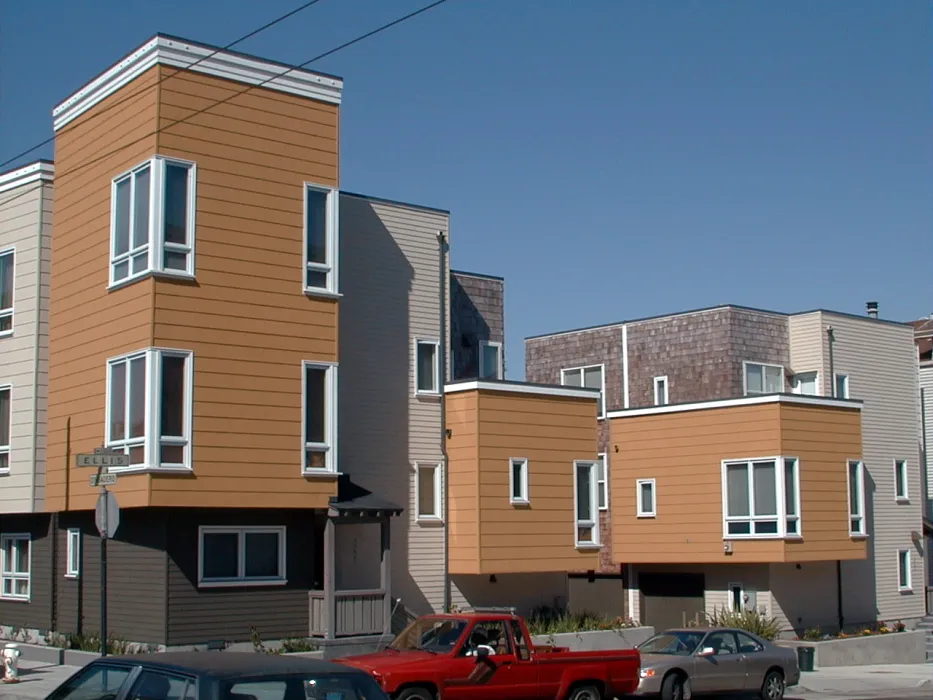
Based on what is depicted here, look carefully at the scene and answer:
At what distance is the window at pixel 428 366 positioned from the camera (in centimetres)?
2877

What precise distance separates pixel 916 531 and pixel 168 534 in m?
25.0

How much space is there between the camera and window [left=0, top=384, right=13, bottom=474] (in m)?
26.6

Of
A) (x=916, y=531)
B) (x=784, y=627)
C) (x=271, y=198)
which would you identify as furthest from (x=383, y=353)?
(x=916, y=531)

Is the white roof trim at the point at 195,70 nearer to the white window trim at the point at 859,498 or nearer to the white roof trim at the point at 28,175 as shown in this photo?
the white roof trim at the point at 28,175

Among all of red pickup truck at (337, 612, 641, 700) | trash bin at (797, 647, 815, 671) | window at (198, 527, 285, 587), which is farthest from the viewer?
trash bin at (797, 647, 815, 671)

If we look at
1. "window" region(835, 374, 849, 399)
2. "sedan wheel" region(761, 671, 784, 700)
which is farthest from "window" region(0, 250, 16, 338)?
"window" region(835, 374, 849, 399)

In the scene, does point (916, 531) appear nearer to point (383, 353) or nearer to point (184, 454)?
point (383, 353)

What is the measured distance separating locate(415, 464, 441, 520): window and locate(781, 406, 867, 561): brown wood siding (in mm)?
9165

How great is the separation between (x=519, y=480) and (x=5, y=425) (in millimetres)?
11743

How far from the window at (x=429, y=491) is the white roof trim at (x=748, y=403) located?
815 cm

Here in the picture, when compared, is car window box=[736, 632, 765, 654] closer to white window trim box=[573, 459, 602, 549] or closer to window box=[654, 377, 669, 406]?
white window trim box=[573, 459, 602, 549]

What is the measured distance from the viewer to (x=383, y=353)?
27953 mm

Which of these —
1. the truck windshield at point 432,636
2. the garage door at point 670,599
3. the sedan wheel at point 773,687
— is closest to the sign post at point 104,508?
the truck windshield at point 432,636

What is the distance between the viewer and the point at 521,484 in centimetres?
2883
